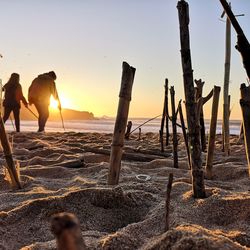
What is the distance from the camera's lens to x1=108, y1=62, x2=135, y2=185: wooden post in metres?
3.00

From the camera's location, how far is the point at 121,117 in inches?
118

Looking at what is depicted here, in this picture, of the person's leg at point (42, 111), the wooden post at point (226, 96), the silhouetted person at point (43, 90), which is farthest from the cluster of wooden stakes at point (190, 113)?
the person's leg at point (42, 111)

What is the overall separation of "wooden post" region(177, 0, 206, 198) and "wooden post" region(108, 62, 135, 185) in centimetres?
59

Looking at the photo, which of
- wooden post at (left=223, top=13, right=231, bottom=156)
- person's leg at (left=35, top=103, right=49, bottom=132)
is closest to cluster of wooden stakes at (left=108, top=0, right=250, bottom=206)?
wooden post at (left=223, top=13, right=231, bottom=156)

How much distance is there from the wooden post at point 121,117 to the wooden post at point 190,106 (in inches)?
23.3

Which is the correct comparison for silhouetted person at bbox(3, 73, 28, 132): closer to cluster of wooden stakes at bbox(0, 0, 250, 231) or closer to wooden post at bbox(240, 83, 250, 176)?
cluster of wooden stakes at bbox(0, 0, 250, 231)

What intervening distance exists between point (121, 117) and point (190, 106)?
661 millimetres

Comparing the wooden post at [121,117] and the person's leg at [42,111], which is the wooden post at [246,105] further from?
the person's leg at [42,111]

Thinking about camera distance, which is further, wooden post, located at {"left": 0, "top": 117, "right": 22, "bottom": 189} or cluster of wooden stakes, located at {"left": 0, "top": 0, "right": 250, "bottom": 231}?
wooden post, located at {"left": 0, "top": 117, "right": 22, "bottom": 189}

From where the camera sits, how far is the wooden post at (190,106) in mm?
2518

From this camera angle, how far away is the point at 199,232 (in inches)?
57.6

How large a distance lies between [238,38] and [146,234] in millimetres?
1085

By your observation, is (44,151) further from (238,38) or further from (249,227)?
(238,38)

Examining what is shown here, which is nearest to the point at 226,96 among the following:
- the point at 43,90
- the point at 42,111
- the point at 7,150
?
the point at 7,150
